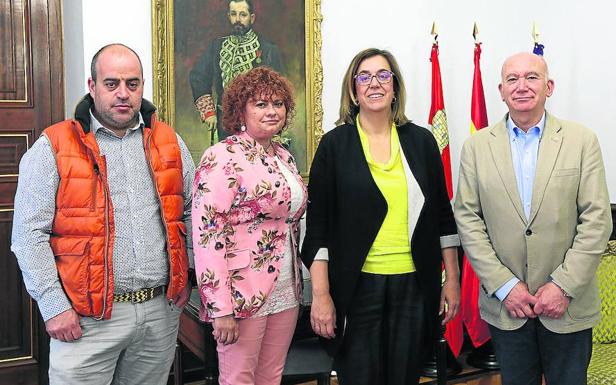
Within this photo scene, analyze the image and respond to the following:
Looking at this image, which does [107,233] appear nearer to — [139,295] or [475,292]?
[139,295]

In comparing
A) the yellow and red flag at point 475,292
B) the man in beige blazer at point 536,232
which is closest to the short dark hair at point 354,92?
the man in beige blazer at point 536,232

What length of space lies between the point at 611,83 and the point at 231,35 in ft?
7.10

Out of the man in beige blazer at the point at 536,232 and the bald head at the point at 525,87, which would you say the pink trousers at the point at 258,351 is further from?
the bald head at the point at 525,87

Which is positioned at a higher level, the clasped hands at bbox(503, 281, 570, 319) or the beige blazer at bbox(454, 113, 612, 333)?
the beige blazer at bbox(454, 113, 612, 333)

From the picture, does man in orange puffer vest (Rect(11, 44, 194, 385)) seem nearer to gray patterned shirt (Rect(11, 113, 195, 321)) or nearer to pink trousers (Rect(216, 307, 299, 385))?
gray patterned shirt (Rect(11, 113, 195, 321))

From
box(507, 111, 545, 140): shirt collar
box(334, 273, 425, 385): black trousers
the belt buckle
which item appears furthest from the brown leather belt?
box(507, 111, 545, 140): shirt collar

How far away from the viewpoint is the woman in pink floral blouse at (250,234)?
1748mm

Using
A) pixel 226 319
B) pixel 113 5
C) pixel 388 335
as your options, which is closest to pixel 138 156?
pixel 226 319

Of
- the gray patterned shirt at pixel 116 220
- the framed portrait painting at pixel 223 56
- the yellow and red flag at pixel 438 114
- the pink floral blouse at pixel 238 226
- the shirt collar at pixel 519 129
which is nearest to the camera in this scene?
the gray patterned shirt at pixel 116 220

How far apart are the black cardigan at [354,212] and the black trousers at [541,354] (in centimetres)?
27

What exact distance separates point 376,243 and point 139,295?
0.74m

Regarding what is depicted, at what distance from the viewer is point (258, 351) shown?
186cm

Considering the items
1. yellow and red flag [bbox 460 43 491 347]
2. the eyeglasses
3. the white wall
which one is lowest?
yellow and red flag [bbox 460 43 491 347]

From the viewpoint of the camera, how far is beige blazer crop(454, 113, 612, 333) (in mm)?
1855
